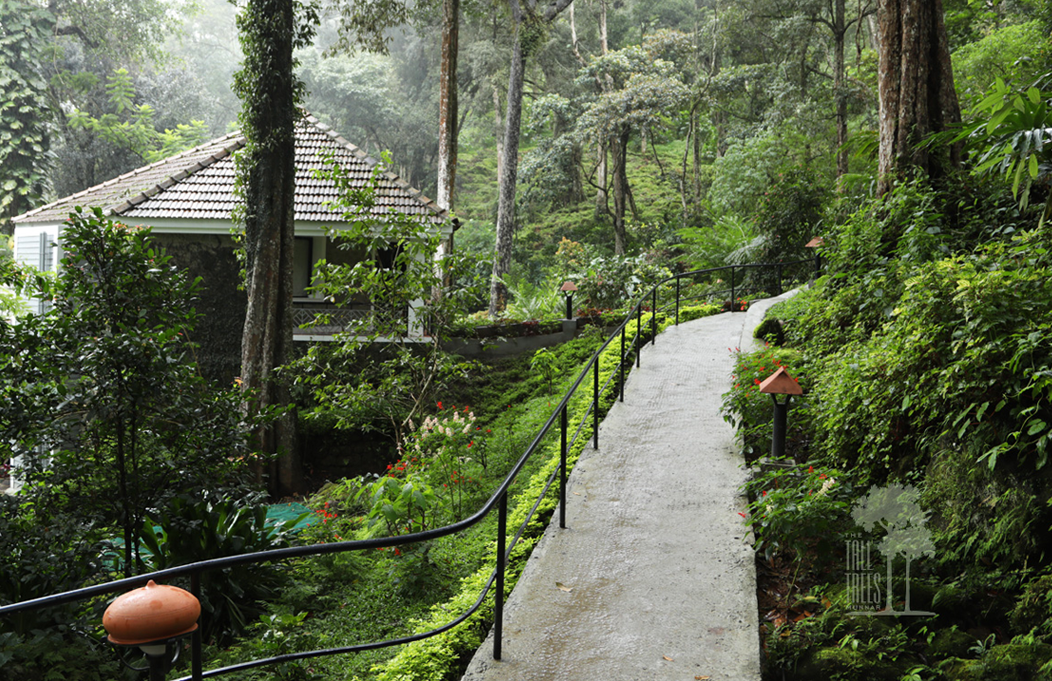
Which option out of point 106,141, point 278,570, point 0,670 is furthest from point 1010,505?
point 106,141

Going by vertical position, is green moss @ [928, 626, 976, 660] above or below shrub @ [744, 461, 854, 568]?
below

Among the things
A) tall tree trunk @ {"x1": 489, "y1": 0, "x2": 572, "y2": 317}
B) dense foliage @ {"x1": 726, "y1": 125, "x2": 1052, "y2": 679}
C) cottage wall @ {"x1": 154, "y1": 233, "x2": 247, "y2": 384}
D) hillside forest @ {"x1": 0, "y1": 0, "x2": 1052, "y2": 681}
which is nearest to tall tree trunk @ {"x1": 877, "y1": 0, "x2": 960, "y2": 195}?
hillside forest @ {"x1": 0, "y1": 0, "x2": 1052, "y2": 681}

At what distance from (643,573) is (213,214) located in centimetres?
1136

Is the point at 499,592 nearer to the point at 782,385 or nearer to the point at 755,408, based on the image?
the point at 782,385

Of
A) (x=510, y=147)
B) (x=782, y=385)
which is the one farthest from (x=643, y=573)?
(x=510, y=147)

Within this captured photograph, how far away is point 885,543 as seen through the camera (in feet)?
13.2

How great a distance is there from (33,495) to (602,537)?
4301 mm

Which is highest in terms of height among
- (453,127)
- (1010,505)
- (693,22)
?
(693,22)

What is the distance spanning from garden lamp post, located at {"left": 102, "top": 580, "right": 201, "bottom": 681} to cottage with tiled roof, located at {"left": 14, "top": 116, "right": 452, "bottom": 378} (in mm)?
10673

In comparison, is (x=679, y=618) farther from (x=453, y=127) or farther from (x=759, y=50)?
(x=759, y=50)

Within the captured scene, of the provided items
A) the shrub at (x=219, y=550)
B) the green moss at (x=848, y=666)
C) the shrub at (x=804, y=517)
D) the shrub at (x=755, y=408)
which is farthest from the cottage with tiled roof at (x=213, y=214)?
the green moss at (x=848, y=666)

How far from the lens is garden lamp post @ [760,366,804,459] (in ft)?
16.9

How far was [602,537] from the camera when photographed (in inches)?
182

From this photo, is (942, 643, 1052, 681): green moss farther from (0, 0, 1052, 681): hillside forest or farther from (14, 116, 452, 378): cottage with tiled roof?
(14, 116, 452, 378): cottage with tiled roof
